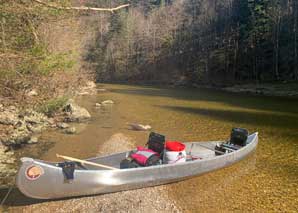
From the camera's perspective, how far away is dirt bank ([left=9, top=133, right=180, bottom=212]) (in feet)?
30.6

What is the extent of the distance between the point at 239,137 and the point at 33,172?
28.6 feet

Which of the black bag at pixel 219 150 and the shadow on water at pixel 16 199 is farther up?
the black bag at pixel 219 150

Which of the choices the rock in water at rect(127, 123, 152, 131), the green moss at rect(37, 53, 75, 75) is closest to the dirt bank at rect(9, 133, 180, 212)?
the green moss at rect(37, 53, 75, 75)

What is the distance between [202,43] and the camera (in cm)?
6203

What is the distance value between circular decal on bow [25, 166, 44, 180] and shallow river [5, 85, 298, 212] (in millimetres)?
4245

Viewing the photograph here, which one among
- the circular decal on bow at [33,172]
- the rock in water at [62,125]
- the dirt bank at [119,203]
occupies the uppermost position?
the circular decal on bow at [33,172]

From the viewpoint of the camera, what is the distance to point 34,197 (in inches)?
356

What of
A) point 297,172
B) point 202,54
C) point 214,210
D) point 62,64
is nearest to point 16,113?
point 62,64

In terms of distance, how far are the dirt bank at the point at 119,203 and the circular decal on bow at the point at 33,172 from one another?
4.11 feet

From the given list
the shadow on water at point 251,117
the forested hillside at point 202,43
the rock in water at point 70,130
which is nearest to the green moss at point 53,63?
the rock in water at point 70,130

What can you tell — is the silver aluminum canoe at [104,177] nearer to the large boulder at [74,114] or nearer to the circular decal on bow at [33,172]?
the circular decal on bow at [33,172]

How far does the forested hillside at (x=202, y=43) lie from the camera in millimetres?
47594

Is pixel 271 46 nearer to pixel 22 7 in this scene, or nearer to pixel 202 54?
pixel 202 54

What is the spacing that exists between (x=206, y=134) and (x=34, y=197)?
11381 millimetres
